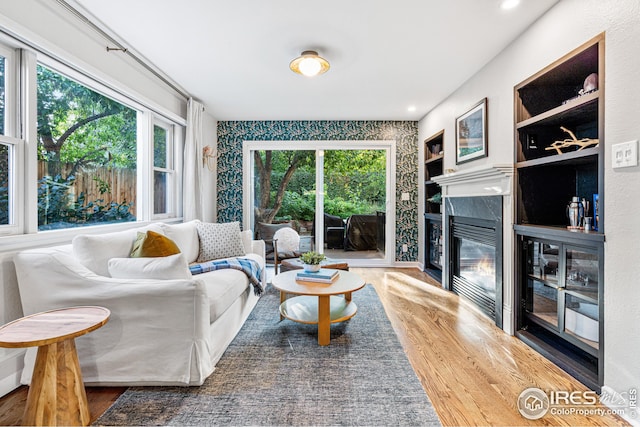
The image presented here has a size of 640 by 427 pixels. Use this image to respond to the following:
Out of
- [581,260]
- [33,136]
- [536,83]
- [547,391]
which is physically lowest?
[547,391]

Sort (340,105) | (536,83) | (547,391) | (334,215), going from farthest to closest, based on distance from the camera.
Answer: (334,215), (340,105), (536,83), (547,391)

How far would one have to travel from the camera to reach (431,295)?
3.60 metres

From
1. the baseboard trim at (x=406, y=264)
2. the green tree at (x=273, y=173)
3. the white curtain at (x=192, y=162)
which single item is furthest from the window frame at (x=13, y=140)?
the baseboard trim at (x=406, y=264)

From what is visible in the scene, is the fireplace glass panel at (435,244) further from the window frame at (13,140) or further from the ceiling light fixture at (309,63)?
the window frame at (13,140)

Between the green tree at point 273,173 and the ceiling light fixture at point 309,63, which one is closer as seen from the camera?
the ceiling light fixture at point 309,63

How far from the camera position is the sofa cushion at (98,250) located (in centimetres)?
203

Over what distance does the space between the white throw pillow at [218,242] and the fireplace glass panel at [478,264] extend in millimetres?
2533

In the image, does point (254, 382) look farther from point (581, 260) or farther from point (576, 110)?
point (576, 110)

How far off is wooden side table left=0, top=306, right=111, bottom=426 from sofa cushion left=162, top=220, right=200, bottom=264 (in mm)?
1509

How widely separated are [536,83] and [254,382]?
3.03 meters

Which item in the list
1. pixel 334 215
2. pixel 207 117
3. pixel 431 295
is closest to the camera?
pixel 431 295

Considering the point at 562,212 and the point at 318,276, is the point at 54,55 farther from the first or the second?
the point at 562,212

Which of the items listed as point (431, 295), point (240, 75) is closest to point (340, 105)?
point (240, 75)

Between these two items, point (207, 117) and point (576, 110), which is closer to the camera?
point (576, 110)
